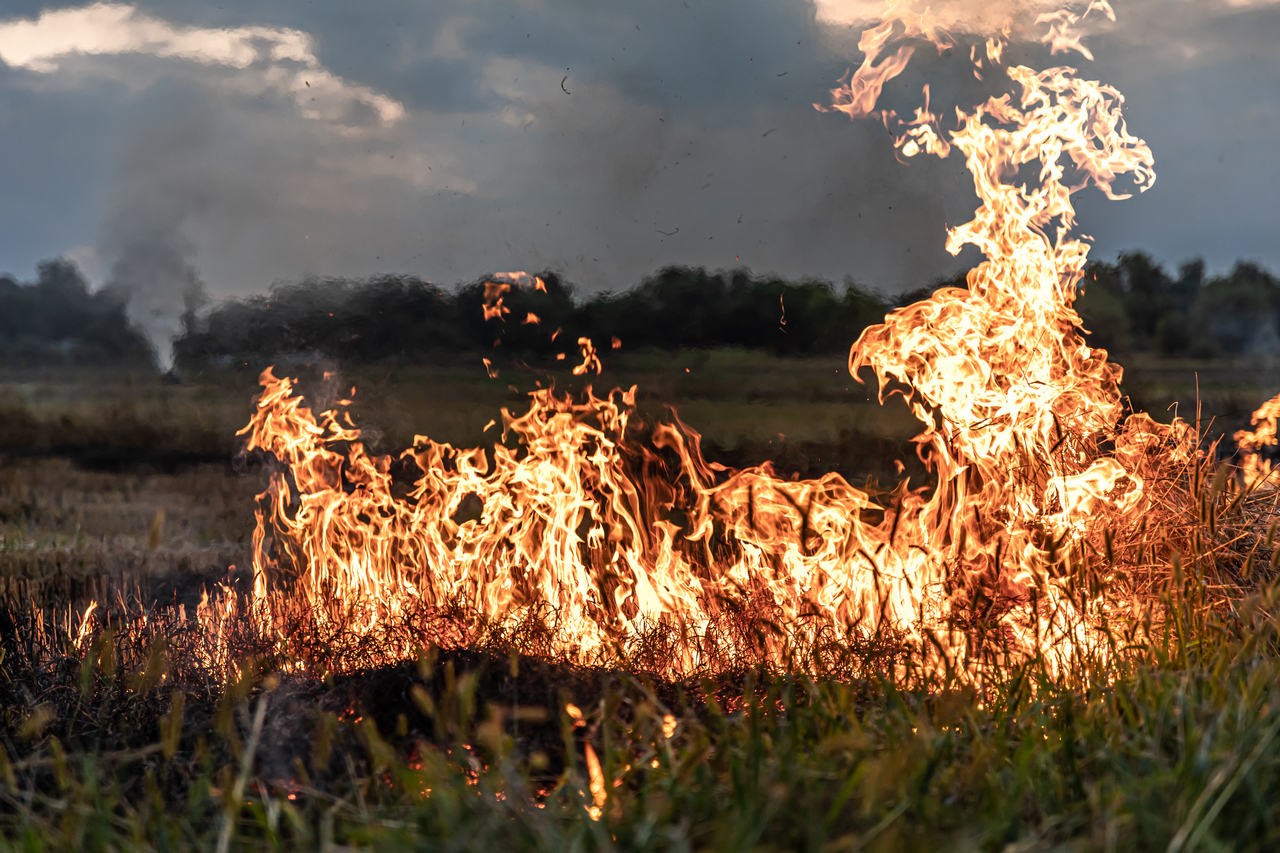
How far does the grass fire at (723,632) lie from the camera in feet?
9.23

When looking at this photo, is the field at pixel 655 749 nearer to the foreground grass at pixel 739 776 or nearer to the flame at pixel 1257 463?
the foreground grass at pixel 739 776

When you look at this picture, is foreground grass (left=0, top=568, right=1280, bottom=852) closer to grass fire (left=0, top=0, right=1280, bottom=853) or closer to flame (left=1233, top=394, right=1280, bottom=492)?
grass fire (left=0, top=0, right=1280, bottom=853)

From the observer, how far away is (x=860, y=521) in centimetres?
621

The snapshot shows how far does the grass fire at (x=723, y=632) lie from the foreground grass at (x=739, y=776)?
0.02 metres

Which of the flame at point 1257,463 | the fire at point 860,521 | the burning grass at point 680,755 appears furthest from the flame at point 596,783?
the flame at point 1257,463

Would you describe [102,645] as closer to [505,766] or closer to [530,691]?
[530,691]

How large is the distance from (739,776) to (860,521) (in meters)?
3.69

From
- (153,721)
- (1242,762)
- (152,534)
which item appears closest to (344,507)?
(153,721)

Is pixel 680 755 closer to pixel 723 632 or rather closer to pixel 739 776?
pixel 739 776

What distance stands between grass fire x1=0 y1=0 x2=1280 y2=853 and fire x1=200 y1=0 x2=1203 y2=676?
0.03 meters

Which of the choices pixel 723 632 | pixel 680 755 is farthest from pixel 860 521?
pixel 680 755

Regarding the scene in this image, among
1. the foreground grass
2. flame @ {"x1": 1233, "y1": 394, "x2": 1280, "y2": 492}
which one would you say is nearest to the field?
the foreground grass

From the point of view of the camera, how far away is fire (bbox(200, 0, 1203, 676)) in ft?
18.0

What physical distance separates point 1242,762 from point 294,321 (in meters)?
9.90
